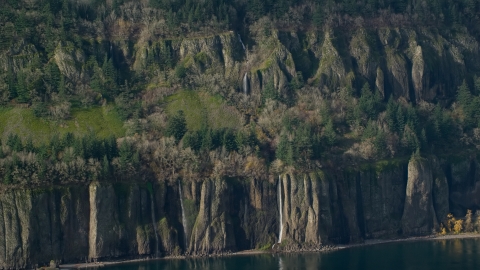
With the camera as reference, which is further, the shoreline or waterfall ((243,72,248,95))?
waterfall ((243,72,248,95))

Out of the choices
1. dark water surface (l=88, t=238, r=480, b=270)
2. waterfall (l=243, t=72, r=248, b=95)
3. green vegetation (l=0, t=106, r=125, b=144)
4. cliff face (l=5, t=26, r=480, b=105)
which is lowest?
dark water surface (l=88, t=238, r=480, b=270)

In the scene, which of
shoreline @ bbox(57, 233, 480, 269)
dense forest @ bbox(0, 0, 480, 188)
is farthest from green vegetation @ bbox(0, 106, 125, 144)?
shoreline @ bbox(57, 233, 480, 269)

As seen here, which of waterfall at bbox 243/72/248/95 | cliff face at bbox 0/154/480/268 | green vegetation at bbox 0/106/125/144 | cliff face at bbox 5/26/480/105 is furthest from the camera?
waterfall at bbox 243/72/248/95

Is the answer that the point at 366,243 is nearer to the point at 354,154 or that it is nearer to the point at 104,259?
the point at 354,154

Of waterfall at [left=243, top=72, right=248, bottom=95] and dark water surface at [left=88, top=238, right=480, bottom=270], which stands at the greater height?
waterfall at [left=243, top=72, right=248, bottom=95]

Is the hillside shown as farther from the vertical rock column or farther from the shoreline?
the shoreline

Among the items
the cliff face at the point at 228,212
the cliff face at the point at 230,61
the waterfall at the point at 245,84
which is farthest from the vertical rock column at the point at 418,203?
the waterfall at the point at 245,84

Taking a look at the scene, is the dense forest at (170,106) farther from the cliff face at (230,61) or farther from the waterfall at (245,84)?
the waterfall at (245,84)
